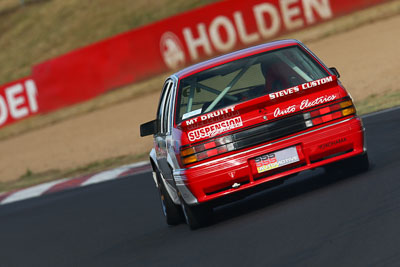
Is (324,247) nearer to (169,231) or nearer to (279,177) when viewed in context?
(279,177)

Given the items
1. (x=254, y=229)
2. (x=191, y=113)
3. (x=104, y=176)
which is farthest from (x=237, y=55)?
(x=104, y=176)

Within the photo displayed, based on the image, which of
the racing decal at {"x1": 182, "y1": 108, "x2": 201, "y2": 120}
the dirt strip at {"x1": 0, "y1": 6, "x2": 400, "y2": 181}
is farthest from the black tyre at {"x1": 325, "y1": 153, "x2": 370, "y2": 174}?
the dirt strip at {"x1": 0, "y1": 6, "x2": 400, "y2": 181}

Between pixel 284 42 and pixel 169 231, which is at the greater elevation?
pixel 284 42

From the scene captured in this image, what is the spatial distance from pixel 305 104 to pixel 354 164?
106cm

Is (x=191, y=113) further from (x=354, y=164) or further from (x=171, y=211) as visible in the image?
(x=354, y=164)

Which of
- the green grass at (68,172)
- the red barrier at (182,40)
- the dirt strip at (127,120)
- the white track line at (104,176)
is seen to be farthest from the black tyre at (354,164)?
the red barrier at (182,40)

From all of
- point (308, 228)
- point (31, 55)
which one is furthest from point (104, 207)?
point (31, 55)

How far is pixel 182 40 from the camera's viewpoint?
26.5 metres

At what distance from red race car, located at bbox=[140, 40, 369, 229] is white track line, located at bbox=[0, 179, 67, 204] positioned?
8045 millimetres

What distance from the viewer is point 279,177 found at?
7789 mm

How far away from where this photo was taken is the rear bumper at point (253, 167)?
7.70 meters

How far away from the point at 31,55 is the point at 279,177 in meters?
36.6

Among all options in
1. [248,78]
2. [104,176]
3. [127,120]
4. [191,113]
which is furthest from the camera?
[127,120]

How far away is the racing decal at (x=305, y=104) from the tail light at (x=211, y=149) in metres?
0.47
